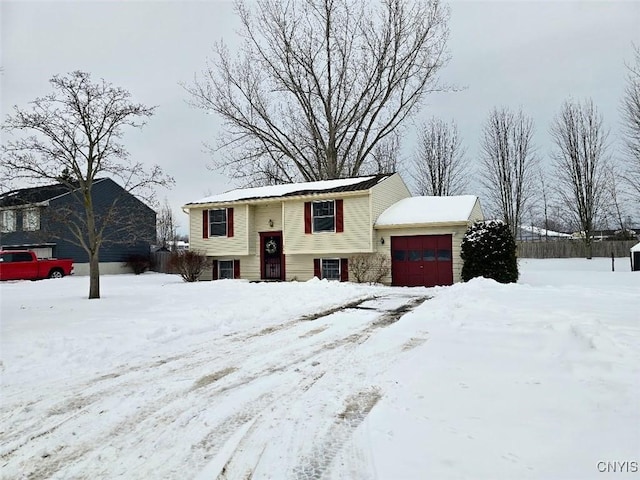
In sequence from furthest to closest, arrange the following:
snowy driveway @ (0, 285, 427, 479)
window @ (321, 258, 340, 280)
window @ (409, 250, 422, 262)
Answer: window @ (321, 258, 340, 280) → window @ (409, 250, 422, 262) → snowy driveway @ (0, 285, 427, 479)

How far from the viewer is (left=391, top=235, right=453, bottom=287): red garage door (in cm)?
1669

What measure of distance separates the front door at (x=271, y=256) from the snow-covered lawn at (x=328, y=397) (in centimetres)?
1297

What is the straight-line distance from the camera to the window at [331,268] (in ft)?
62.0

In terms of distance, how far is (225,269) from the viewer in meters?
21.5

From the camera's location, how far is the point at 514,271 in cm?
1452

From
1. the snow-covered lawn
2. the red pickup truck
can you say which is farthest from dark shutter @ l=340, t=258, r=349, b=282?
the red pickup truck

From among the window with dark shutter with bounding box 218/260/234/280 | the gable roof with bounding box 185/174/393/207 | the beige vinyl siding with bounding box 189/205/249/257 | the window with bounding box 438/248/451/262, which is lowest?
the window with dark shutter with bounding box 218/260/234/280

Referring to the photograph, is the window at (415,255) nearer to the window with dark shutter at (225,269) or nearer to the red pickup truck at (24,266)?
the window with dark shutter at (225,269)

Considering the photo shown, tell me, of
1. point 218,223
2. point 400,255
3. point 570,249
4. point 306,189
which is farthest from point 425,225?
point 570,249

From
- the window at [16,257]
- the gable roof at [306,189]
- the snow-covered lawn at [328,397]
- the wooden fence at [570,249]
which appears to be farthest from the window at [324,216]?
the wooden fence at [570,249]

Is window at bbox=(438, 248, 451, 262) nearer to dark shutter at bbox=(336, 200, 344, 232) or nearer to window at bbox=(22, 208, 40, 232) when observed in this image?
dark shutter at bbox=(336, 200, 344, 232)

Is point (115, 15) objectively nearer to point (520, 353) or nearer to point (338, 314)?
point (338, 314)

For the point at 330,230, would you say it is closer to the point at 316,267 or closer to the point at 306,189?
the point at 316,267

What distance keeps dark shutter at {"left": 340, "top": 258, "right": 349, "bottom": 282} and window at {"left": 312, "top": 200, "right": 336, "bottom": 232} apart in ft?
5.11
